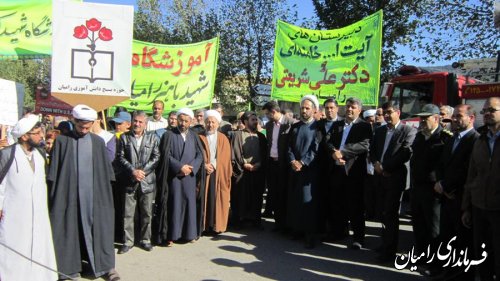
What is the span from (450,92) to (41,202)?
24.1 feet

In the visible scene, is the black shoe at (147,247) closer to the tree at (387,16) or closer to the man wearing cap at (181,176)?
the man wearing cap at (181,176)

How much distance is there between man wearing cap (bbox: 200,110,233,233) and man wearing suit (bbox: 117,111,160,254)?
958 millimetres

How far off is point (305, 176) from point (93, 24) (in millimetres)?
3473

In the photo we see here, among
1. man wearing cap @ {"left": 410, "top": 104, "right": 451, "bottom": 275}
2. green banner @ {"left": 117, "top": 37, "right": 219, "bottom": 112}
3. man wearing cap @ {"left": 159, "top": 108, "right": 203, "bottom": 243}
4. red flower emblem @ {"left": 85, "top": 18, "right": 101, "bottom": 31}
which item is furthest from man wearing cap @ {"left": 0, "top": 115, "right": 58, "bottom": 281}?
green banner @ {"left": 117, "top": 37, "right": 219, "bottom": 112}

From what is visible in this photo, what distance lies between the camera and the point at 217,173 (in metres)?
6.59

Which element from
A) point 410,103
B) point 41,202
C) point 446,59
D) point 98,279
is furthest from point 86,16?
point 446,59

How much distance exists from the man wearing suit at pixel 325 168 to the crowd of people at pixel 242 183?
0.7 inches

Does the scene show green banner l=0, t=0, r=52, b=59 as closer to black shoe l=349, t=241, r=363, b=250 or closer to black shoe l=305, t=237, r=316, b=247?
black shoe l=305, t=237, r=316, b=247

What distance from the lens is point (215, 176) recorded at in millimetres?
6578

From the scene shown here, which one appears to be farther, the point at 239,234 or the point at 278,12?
the point at 278,12

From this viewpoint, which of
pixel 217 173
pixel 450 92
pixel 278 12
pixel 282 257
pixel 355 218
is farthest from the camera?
pixel 278 12

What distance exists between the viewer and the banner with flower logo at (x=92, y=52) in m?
5.54

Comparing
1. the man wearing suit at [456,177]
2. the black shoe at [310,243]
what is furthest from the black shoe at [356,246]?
the man wearing suit at [456,177]

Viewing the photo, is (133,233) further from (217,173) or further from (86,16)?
(86,16)
